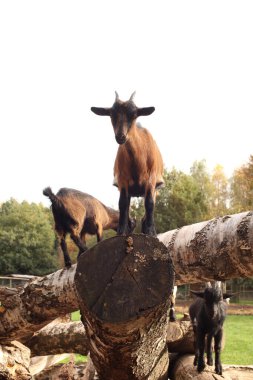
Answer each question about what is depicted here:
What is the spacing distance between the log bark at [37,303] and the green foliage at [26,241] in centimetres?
3236

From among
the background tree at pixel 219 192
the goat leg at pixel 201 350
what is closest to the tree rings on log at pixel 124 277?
the goat leg at pixel 201 350

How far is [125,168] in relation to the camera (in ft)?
14.2

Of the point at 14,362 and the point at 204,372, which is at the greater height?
the point at 14,362

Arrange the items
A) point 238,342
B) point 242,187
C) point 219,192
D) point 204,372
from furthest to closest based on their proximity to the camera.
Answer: point 219,192, point 242,187, point 238,342, point 204,372

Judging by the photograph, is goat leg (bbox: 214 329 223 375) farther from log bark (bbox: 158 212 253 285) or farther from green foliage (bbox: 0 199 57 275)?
green foliage (bbox: 0 199 57 275)

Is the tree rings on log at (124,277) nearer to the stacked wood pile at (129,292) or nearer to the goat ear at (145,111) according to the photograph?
the stacked wood pile at (129,292)

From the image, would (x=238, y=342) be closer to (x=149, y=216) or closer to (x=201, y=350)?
(x=201, y=350)

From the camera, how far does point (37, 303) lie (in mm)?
4902

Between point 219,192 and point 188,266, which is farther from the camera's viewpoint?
point 219,192

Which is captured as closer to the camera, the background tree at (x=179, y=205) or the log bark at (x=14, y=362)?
the log bark at (x=14, y=362)

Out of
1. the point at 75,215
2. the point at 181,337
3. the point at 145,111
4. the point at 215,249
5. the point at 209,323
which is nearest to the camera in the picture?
the point at 215,249

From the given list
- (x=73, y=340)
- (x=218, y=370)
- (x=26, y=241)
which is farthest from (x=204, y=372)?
(x=26, y=241)

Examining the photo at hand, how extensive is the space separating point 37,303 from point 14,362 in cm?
157

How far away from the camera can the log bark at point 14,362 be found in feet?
19.0
